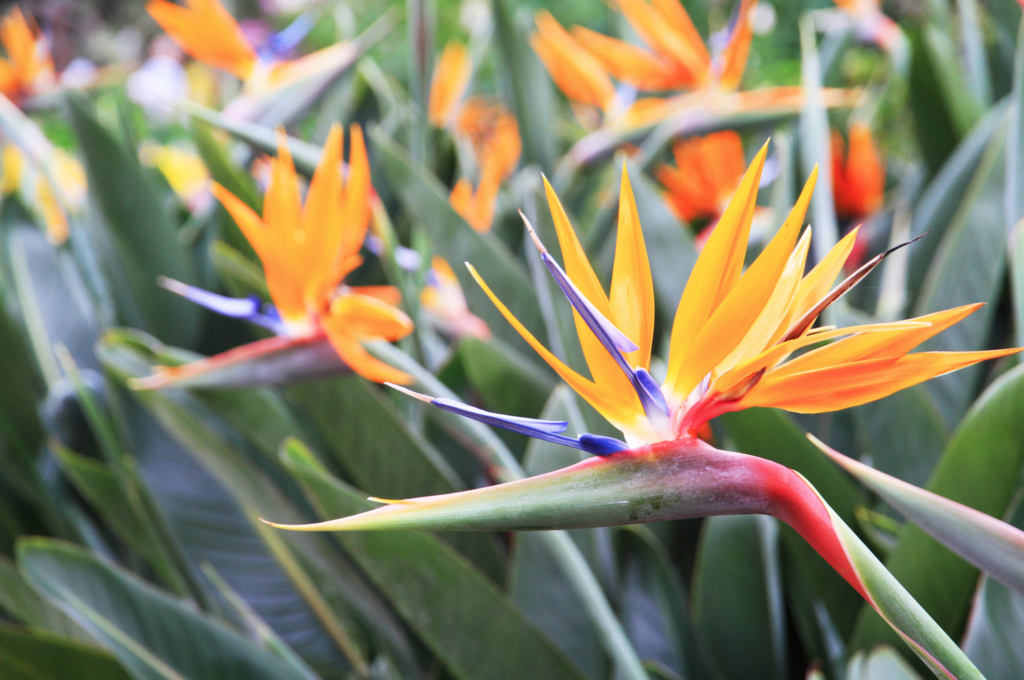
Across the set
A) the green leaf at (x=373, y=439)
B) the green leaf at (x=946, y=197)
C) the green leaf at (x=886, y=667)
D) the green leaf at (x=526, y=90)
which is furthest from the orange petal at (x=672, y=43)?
the green leaf at (x=886, y=667)

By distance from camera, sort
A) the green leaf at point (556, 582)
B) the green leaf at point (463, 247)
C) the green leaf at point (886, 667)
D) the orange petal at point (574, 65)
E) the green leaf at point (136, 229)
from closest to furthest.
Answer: the green leaf at point (886, 667) → the green leaf at point (556, 582) → the green leaf at point (463, 247) → the green leaf at point (136, 229) → the orange petal at point (574, 65)

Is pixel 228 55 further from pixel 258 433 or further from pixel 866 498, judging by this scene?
pixel 866 498

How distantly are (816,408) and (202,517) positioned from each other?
0.51 m

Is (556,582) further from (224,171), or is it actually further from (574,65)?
(574,65)

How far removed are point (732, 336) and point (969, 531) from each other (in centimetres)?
8

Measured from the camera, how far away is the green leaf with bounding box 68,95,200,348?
25.6 inches

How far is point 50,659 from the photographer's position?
44cm

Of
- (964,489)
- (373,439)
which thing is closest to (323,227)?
→ (373,439)

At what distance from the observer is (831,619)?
16.9 inches

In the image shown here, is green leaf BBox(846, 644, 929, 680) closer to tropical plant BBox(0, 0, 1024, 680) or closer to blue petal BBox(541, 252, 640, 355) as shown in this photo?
tropical plant BBox(0, 0, 1024, 680)

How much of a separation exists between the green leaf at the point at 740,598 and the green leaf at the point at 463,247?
233 mm

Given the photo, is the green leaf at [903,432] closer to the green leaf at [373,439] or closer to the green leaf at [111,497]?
the green leaf at [373,439]

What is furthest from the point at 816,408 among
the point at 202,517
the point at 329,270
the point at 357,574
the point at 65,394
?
the point at 65,394

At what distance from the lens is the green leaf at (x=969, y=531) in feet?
0.62
